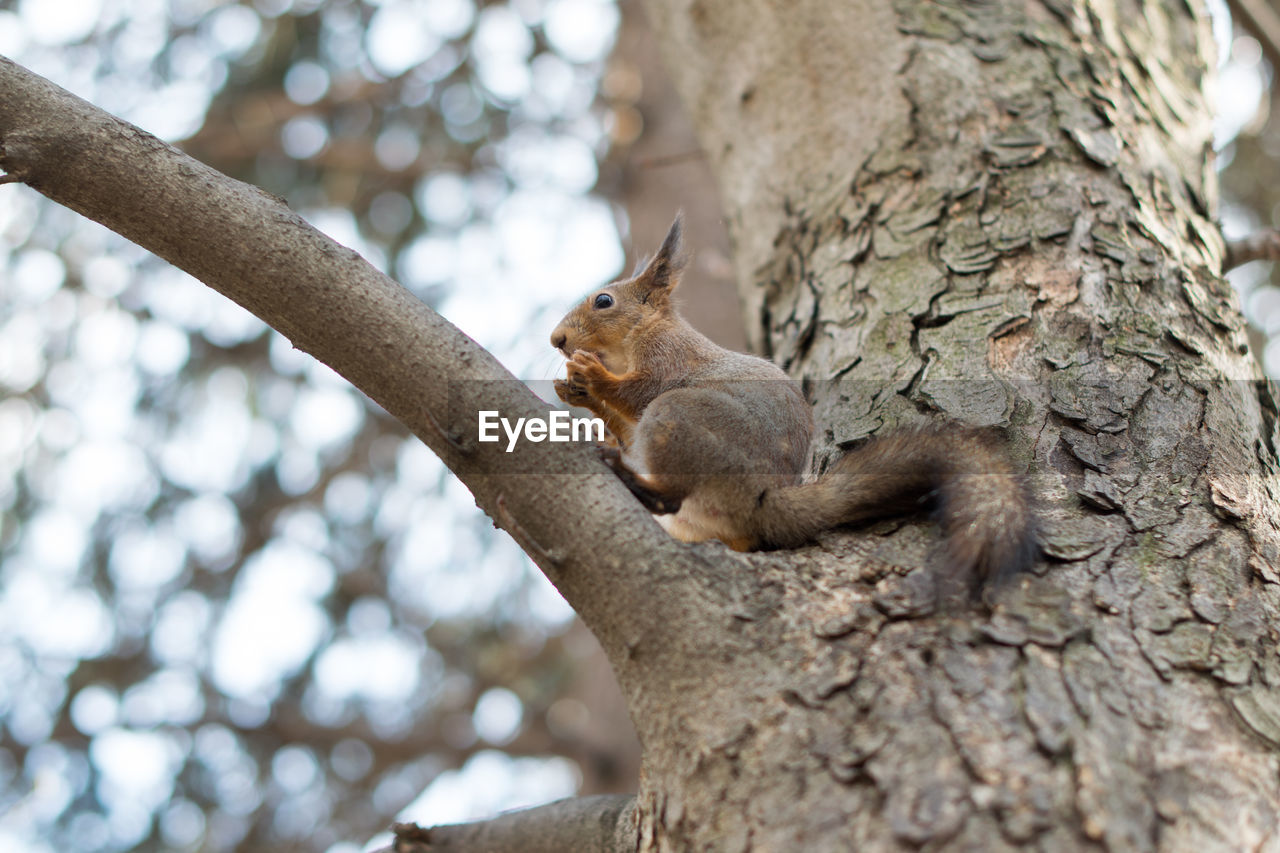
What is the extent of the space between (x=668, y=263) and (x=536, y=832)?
70.8 inches

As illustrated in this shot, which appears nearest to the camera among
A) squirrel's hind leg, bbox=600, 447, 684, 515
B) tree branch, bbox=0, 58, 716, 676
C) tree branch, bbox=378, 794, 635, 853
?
tree branch, bbox=0, 58, 716, 676

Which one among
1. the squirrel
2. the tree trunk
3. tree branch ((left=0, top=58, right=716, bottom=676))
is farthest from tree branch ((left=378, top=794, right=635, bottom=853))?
the squirrel

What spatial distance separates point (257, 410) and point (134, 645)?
1428mm

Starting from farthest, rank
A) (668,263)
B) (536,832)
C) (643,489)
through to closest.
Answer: (668,263), (643,489), (536,832)

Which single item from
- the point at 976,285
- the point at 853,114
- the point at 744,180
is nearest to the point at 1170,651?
the point at 976,285

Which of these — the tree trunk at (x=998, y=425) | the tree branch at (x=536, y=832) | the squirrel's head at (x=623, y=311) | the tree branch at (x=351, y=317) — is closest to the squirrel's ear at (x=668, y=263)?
the squirrel's head at (x=623, y=311)

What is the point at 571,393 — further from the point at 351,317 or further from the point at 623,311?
the point at 351,317

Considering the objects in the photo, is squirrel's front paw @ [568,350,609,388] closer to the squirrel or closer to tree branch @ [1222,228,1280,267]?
the squirrel

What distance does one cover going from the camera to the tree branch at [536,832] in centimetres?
176

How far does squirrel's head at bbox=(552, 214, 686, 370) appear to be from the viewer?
2990mm

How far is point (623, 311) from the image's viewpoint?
3.04 m

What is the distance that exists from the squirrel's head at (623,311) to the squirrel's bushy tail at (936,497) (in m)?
1.23

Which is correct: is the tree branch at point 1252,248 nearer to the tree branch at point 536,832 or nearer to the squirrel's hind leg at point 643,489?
the squirrel's hind leg at point 643,489

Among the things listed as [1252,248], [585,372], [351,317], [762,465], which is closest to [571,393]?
[585,372]
